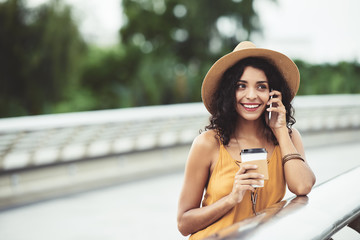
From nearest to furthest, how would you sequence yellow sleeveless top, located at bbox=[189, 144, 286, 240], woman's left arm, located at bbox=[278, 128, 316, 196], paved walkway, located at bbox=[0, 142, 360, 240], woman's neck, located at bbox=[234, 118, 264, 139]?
woman's left arm, located at bbox=[278, 128, 316, 196]
yellow sleeveless top, located at bbox=[189, 144, 286, 240]
woman's neck, located at bbox=[234, 118, 264, 139]
paved walkway, located at bbox=[0, 142, 360, 240]

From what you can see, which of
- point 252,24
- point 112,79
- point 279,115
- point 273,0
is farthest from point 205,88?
point 112,79

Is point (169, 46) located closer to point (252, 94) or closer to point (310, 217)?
point (252, 94)

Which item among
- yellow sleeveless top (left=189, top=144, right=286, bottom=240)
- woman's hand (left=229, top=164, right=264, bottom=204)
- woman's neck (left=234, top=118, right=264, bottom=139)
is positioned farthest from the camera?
woman's neck (left=234, top=118, right=264, bottom=139)

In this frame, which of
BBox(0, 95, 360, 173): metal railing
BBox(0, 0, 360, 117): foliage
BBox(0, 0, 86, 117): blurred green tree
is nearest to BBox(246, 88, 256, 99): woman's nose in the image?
BBox(0, 95, 360, 173): metal railing

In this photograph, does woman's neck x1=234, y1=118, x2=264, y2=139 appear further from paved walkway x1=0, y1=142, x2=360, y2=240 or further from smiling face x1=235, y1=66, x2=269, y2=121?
paved walkway x1=0, y1=142, x2=360, y2=240

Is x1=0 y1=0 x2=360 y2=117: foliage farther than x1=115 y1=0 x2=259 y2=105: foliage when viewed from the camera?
No

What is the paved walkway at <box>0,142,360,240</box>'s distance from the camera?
4.40m

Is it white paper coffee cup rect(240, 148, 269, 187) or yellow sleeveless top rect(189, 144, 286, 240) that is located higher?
white paper coffee cup rect(240, 148, 269, 187)

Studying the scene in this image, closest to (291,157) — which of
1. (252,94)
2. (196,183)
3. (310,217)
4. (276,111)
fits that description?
(276,111)

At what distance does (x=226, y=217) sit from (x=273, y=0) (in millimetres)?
21094

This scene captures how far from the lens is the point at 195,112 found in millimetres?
8758

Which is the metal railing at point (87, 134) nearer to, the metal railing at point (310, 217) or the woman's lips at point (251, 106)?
the woman's lips at point (251, 106)

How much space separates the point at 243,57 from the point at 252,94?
0.63 feet

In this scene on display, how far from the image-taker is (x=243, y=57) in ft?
5.98
